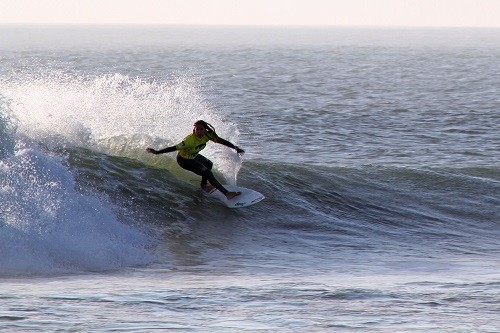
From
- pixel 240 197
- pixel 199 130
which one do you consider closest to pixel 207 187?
pixel 240 197

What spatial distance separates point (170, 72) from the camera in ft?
219

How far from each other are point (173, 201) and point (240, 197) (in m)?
1.12

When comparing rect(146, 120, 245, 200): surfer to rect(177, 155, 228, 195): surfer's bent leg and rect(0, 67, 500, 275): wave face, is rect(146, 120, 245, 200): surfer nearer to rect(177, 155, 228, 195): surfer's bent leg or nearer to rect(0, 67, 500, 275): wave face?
rect(177, 155, 228, 195): surfer's bent leg

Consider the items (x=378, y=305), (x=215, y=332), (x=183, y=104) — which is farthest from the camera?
(x=183, y=104)

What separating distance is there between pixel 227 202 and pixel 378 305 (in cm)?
689

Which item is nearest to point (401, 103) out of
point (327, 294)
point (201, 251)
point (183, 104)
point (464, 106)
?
point (464, 106)

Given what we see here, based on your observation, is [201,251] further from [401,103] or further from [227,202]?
[401,103]

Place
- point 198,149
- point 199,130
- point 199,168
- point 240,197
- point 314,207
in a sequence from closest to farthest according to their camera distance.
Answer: point 199,130, point 198,149, point 199,168, point 240,197, point 314,207

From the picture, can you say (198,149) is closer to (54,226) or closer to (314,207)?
(314,207)

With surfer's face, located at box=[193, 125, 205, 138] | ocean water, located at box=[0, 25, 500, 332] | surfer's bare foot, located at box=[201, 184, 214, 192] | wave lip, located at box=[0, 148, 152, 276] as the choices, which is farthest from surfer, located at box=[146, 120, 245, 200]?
wave lip, located at box=[0, 148, 152, 276]

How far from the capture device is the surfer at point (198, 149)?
16.7 metres

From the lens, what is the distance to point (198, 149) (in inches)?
671

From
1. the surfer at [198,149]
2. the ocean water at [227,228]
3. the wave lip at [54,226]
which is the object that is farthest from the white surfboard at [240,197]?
the wave lip at [54,226]

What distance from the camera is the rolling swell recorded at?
55.0 ft
